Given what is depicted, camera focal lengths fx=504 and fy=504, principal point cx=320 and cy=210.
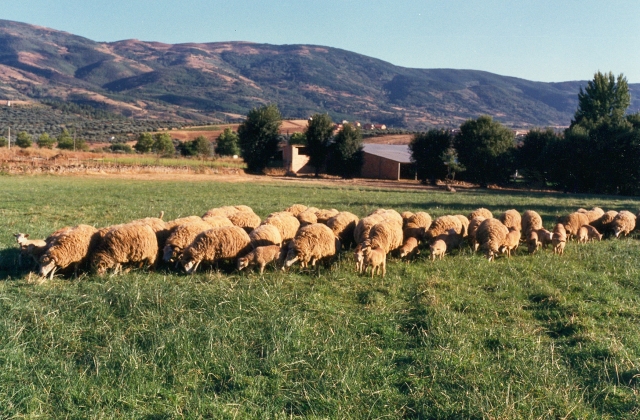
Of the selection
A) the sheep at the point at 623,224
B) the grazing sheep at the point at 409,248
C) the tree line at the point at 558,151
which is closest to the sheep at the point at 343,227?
the grazing sheep at the point at 409,248

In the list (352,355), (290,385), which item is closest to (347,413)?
(290,385)

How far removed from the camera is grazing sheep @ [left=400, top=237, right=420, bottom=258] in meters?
10.9

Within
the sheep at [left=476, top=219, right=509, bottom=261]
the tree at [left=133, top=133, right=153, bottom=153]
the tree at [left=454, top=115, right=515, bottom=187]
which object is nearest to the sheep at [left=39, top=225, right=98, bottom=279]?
the sheep at [left=476, top=219, right=509, bottom=261]

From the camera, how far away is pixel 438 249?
1106cm

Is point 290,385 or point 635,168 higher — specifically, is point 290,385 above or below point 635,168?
below

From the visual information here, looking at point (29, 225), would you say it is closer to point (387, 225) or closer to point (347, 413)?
point (387, 225)

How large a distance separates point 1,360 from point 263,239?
574cm

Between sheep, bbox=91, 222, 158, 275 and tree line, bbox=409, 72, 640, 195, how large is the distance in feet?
144

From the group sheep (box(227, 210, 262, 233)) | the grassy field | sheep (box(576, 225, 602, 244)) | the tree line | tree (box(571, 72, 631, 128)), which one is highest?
tree (box(571, 72, 631, 128))

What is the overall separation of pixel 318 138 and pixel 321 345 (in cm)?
6057

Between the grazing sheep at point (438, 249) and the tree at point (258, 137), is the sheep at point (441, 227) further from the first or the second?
the tree at point (258, 137)

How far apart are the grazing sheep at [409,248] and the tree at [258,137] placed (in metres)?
55.8

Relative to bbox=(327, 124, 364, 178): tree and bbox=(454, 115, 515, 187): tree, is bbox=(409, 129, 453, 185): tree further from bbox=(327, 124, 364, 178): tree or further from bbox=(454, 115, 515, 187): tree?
bbox=(327, 124, 364, 178): tree

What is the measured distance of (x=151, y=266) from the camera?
32.6ft
